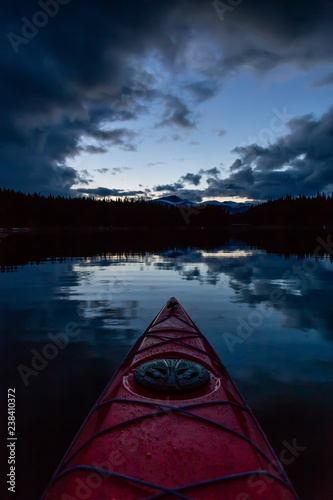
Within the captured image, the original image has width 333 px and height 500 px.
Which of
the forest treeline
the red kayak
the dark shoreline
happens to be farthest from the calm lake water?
the forest treeline

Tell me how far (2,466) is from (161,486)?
2.49 m

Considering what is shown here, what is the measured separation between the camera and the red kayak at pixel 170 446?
2.17 m

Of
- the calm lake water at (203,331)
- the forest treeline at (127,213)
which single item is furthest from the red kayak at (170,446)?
the forest treeline at (127,213)

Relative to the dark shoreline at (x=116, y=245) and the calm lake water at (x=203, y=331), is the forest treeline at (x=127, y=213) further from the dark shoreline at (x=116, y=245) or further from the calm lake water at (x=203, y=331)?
the calm lake water at (x=203, y=331)

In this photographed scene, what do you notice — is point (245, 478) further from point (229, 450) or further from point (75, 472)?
point (75, 472)

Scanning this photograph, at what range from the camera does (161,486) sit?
7.03 feet

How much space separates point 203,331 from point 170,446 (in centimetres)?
550

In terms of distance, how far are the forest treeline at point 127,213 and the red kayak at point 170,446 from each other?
11853cm

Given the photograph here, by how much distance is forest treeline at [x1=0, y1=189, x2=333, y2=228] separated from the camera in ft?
391

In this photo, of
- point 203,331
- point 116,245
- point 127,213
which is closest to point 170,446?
point 203,331

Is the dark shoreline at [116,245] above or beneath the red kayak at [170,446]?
above

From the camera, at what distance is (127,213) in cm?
15225

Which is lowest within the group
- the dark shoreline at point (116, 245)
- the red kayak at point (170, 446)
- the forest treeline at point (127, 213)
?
the red kayak at point (170, 446)

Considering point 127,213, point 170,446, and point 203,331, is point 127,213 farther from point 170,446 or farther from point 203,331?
point 170,446
